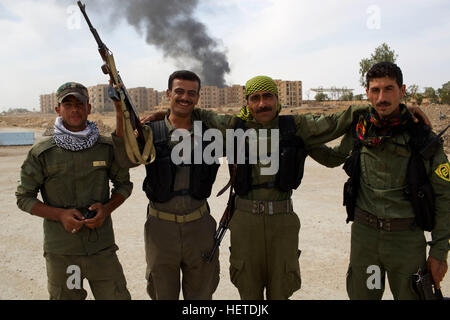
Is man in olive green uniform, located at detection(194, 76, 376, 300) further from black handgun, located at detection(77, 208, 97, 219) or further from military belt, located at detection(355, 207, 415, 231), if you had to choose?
black handgun, located at detection(77, 208, 97, 219)

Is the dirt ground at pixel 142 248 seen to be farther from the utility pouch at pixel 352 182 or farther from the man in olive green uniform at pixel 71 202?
the utility pouch at pixel 352 182

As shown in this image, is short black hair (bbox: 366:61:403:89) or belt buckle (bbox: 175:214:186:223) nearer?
short black hair (bbox: 366:61:403:89)

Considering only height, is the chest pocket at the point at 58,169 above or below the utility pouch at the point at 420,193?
above

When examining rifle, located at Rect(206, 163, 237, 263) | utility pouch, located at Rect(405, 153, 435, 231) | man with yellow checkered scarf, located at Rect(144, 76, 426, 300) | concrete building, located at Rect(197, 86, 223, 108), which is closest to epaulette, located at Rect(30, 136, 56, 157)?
rifle, located at Rect(206, 163, 237, 263)

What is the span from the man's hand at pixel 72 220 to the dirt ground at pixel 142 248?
196cm

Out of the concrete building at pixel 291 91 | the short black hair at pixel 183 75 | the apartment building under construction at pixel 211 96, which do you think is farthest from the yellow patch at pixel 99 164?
the concrete building at pixel 291 91

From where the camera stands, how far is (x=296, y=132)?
11.3 feet

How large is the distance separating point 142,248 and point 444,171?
4.86 m

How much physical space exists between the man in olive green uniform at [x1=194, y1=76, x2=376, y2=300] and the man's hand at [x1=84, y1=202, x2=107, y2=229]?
1.19 m

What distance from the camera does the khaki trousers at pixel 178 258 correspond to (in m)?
3.27

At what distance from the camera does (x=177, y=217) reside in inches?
129

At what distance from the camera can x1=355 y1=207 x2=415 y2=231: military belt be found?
2.99 meters

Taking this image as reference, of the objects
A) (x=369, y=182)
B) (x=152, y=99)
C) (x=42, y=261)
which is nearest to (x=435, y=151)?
(x=369, y=182)

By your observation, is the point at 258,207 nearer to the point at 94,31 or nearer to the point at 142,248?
the point at 94,31
